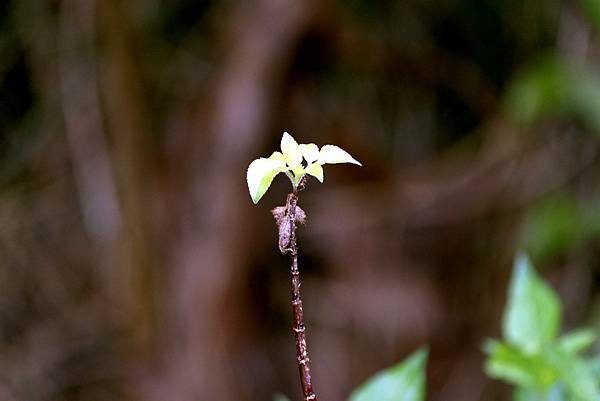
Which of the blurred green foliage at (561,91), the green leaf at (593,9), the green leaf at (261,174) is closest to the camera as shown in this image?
the green leaf at (261,174)

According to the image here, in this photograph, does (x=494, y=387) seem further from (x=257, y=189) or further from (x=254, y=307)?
(x=257, y=189)

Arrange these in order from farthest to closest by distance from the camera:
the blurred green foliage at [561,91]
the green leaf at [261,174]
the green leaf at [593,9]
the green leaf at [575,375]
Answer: the blurred green foliage at [561,91]
the green leaf at [593,9]
the green leaf at [575,375]
the green leaf at [261,174]

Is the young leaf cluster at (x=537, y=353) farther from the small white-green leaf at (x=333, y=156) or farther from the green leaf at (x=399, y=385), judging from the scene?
the small white-green leaf at (x=333, y=156)

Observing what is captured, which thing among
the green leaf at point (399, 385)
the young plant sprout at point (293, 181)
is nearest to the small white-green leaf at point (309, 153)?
the young plant sprout at point (293, 181)

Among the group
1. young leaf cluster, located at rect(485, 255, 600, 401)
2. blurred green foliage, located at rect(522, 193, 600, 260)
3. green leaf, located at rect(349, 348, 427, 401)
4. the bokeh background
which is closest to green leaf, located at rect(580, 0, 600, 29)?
the bokeh background

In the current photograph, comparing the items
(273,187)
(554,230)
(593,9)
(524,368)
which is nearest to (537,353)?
(524,368)

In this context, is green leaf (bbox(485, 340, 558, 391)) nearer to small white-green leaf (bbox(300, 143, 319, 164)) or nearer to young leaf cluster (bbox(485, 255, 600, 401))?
young leaf cluster (bbox(485, 255, 600, 401))

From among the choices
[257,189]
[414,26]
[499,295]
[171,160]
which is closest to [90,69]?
[171,160]
